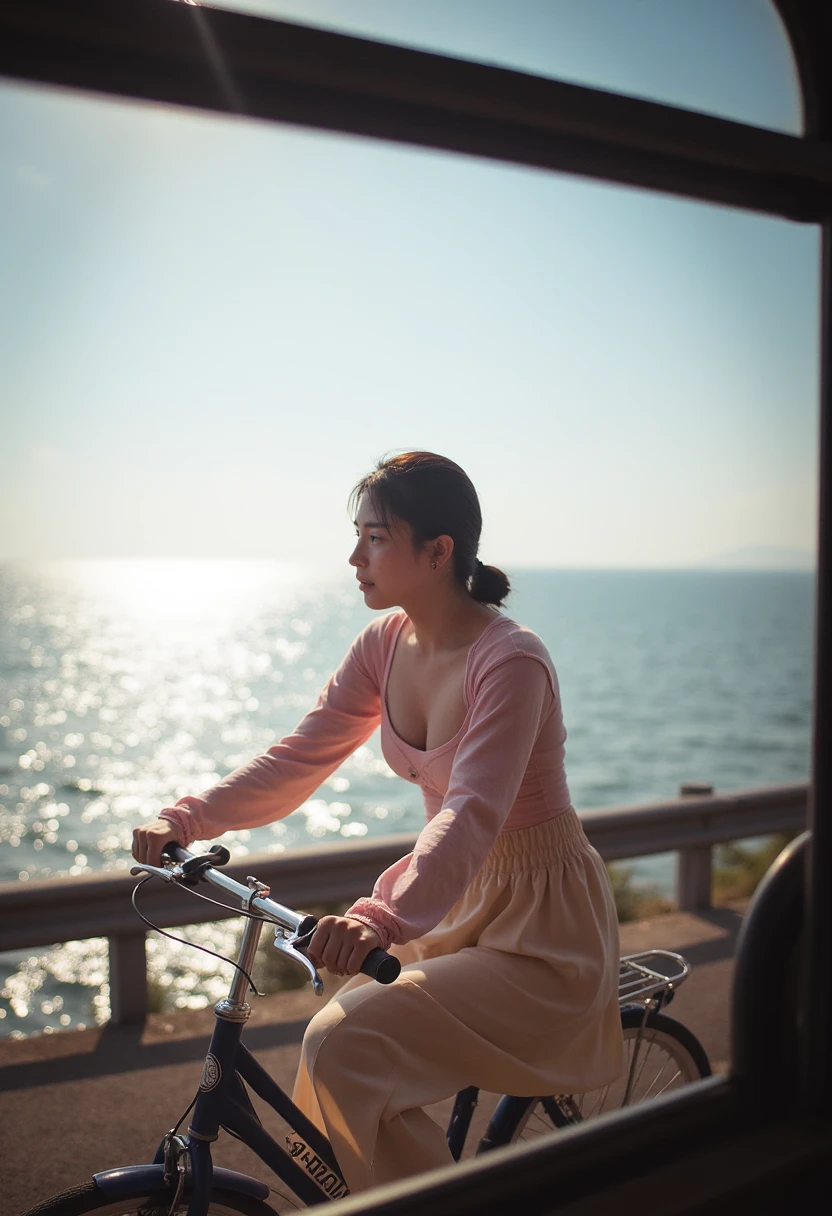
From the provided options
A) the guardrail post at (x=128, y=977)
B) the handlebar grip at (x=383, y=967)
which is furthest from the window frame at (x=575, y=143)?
the guardrail post at (x=128, y=977)

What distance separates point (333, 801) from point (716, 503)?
69.8 m

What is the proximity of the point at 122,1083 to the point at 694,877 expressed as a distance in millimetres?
3155

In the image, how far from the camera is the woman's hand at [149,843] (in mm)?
2139

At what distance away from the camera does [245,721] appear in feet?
176

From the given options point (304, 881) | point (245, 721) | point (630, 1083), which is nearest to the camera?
point (630, 1083)

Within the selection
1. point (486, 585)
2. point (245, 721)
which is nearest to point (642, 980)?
point (486, 585)

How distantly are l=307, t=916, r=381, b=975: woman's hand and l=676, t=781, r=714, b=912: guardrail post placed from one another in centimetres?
417

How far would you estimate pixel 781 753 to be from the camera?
43594mm

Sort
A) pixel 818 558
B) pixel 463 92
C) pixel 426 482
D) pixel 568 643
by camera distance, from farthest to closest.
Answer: pixel 568 643
pixel 426 482
pixel 818 558
pixel 463 92

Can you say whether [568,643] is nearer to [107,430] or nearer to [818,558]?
[107,430]

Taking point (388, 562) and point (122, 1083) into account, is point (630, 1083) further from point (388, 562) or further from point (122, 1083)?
point (122, 1083)

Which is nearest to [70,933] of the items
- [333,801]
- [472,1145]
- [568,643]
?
[472,1145]

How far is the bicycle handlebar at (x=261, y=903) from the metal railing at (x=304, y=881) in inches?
65.7

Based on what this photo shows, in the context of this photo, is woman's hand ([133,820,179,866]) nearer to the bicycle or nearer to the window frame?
the bicycle
